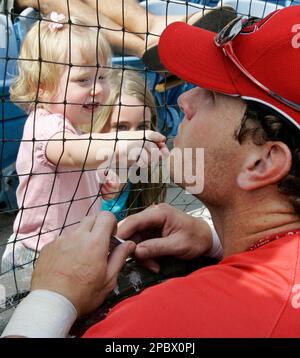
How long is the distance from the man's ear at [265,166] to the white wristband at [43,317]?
362 mm

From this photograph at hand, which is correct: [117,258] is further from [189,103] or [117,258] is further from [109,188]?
[109,188]

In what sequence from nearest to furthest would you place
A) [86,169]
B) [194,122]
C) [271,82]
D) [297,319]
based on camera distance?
[297,319], [271,82], [194,122], [86,169]

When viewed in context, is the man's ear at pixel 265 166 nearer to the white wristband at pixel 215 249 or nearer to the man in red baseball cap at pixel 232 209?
the man in red baseball cap at pixel 232 209

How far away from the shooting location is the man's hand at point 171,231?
1091 millimetres

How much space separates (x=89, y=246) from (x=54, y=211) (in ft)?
2.62

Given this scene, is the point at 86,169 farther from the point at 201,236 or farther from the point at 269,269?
the point at 269,269

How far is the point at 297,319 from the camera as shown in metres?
0.71

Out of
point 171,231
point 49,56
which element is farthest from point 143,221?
point 49,56

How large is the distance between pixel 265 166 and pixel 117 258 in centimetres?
30

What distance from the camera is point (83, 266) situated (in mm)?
847

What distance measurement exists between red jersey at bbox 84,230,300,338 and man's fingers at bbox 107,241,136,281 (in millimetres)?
115

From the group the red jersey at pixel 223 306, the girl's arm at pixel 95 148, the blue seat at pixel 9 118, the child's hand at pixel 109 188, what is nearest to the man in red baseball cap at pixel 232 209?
the red jersey at pixel 223 306

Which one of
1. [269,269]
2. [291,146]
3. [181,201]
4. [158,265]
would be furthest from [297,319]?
[181,201]

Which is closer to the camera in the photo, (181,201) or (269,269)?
(269,269)
